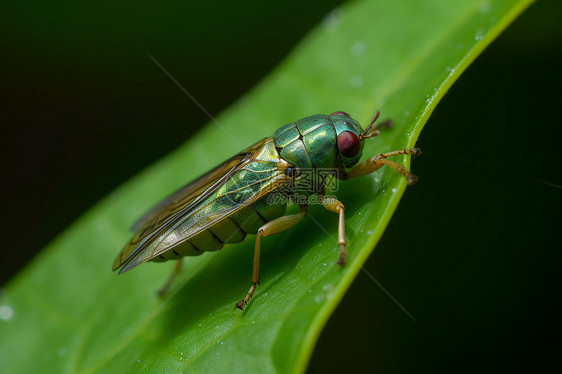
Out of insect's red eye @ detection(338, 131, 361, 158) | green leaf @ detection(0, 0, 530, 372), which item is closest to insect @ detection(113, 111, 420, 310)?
insect's red eye @ detection(338, 131, 361, 158)

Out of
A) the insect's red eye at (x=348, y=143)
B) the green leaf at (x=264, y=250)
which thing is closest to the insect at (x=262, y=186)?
the insect's red eye at (x=348, y=143)

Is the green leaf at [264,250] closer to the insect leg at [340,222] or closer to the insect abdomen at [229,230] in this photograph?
the insect leg at [340,222]

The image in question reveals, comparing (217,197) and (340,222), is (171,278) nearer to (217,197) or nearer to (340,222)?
(217,197)

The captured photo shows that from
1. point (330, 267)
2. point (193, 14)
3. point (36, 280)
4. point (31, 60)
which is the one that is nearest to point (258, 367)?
point (330, 267)

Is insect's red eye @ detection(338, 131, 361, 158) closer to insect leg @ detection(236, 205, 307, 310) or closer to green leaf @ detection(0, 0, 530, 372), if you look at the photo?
green leaf @ detection(0, 0, 530, 372)

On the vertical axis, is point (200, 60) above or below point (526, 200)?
above

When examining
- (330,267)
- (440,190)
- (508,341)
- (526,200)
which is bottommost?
(508,341)

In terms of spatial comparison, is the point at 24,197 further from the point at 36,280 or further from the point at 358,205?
the point at 358,205
